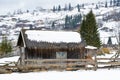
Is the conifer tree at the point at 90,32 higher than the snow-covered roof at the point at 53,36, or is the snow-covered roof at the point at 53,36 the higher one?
the snow-covered roof at the point at 53,36

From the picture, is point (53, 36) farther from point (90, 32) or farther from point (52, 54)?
point (90, 32)

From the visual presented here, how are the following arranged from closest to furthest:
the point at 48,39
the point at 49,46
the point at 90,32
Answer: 1. the point at 49,46
2. the point at 48,39
3. the point at 90,32

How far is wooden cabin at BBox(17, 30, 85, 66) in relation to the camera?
37750 mm

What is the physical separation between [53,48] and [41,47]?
1.47 metres

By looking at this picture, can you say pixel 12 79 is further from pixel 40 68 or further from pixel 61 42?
pixel 61 42

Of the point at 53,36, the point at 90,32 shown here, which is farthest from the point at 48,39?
the point at 90,32

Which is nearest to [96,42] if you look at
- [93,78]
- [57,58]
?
[57,58]

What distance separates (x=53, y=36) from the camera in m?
39.7

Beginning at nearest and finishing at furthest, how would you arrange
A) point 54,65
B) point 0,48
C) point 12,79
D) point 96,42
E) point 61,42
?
point 12,79 → point 54,65 → point 61,42 → point 96,42 → point 0,48

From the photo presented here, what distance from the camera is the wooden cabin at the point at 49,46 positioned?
3775 cm

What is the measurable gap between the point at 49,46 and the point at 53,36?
1987mm

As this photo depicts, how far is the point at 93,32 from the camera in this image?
72.9m

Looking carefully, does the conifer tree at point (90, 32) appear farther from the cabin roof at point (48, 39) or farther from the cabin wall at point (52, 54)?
the cabin wall at point (52, 54)

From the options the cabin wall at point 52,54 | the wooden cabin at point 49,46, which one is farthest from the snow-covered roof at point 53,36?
the cabin wall at point 52,54
